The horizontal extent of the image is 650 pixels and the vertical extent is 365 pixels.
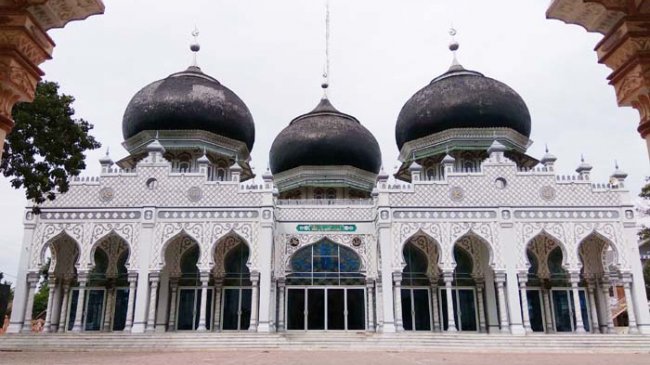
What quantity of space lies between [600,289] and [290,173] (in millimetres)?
12949

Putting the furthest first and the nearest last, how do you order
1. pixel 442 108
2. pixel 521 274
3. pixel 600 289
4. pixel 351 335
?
pixel 442 108 < pixel 600 289 < pixel 521 274 < pixel 351 335

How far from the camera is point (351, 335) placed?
1589 cm

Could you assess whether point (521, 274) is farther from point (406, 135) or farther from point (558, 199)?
point (406, 135)

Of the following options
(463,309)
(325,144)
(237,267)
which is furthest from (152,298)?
(463,309)

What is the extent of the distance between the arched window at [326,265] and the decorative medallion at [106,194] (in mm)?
6789

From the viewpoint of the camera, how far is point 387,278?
1723cm

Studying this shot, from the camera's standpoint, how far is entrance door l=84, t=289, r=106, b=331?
1855 centimetres

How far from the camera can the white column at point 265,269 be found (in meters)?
16.8

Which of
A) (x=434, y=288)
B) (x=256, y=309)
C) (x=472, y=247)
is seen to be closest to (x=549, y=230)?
(x=472, y=247)

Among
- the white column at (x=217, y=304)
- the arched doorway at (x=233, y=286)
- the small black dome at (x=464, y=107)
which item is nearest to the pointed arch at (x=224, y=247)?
the arched doorway at (x=233, y=286)

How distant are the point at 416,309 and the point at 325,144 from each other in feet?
26.8

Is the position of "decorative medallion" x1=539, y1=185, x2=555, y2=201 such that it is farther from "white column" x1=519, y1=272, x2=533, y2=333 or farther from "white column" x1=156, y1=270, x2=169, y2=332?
"white column" x1=156, y1=270, x2=169, y2=332

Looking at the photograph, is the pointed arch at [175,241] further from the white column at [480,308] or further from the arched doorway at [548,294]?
the arched doorway at [548,294]

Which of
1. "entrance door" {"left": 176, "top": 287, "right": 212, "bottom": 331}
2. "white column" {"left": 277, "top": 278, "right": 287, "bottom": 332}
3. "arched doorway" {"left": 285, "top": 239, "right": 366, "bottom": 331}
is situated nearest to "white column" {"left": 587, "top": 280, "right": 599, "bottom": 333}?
"arched doorway" {"left": 285, "top": 239, "right": 366, "bottom": 331}
